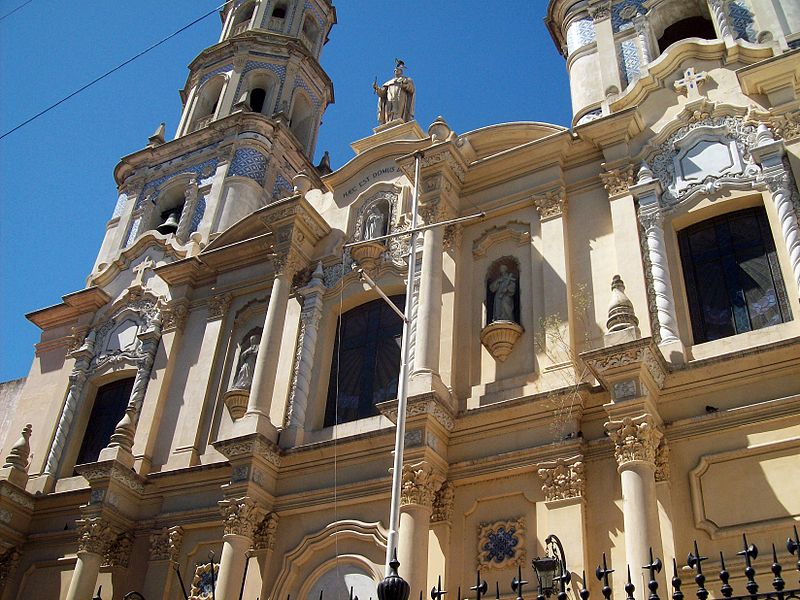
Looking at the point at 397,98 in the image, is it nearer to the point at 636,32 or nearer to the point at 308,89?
the point at 636,32

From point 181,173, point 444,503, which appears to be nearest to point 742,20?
point 444,503

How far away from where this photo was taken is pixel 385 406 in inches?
536

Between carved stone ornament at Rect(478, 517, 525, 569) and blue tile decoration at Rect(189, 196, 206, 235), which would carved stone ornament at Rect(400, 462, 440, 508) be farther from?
blue tile decoration at Rect(189, 196, 206, 235)

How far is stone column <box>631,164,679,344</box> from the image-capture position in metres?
13.6

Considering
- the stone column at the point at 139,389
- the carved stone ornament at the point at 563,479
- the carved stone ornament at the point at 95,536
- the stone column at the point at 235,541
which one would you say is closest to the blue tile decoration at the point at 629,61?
the carved stone ornament at the point at 563,479

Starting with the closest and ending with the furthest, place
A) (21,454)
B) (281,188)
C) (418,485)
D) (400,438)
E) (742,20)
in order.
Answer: (400,438)
(418,485)
(742,20)
(21,454)
(281,188)

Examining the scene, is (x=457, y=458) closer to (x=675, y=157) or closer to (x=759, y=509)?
(x=759, y=509)

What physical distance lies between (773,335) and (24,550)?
15.1 m

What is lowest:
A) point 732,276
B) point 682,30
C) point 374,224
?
point 732,276

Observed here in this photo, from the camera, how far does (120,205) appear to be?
1020 inches

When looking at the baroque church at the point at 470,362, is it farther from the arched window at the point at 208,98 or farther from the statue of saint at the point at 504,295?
the arched window at the point at 208,98

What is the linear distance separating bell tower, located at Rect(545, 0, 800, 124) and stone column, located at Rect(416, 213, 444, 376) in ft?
14.8

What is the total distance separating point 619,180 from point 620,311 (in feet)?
12.7

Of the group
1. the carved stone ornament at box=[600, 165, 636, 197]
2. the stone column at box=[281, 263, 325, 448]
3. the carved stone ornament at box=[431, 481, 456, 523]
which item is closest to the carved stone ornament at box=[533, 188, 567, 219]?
the carved stone ornament at box=[600, 165, 636, 197]
